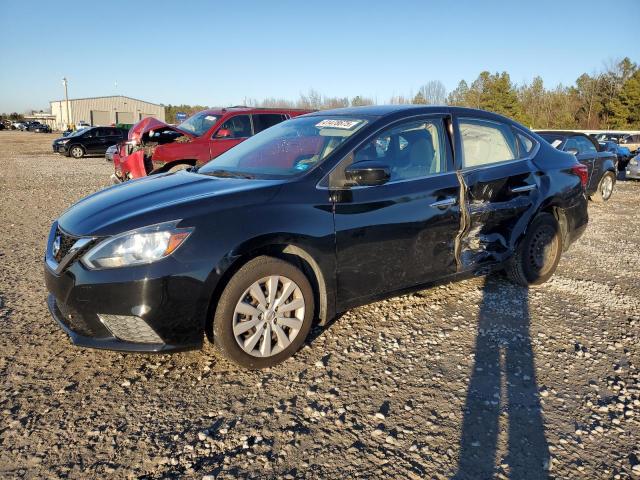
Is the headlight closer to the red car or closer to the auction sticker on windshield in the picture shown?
the auction sticker on windshield

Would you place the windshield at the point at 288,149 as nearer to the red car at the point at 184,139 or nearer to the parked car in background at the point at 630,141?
the red car at the point at 184,139

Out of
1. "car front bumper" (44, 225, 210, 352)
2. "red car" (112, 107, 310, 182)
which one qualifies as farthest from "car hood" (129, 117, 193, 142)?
"car front bumper" (44, 225, 210, 352)

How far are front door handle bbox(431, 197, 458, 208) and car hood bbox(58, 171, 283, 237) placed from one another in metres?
1.25

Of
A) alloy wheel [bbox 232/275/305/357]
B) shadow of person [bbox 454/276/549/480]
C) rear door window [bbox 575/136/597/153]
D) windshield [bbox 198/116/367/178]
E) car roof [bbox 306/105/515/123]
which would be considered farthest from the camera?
rear door window [bbox 575/136/597/153]

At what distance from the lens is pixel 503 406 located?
2.76m

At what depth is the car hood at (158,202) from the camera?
2871 mm

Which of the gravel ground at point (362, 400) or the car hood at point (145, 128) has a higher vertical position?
the car hood at point (145, 128)

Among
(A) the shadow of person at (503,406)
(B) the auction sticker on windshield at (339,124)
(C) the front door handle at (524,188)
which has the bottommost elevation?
(A) the shadow of person at (503,406)

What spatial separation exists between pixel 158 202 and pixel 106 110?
86.0 meters

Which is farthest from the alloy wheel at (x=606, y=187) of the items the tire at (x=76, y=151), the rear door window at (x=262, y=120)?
the tire at (x=76, y=151)

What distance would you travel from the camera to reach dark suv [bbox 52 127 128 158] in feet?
76.7

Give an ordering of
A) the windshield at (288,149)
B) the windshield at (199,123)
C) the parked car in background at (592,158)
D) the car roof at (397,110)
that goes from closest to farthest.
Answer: the windshield at (288,149) → the car roof at (397,110) → the windshield at (199,123) → the parked car in background at (592,158)

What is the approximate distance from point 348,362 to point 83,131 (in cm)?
2457

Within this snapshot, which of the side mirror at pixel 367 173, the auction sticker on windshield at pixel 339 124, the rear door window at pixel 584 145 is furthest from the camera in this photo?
the rear door window at pixel 584 145
